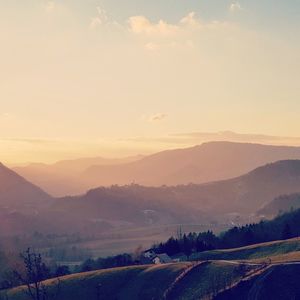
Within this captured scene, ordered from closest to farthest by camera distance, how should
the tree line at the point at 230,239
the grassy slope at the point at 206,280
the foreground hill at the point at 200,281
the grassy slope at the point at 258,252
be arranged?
the foreground hill at the point at 200,281, the grassy slope at the point at 206,280, the grassy slope at the point at 258,252, the tree line at the point at 230,239

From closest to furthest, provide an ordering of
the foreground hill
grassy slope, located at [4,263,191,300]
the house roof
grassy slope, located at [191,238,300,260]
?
the foreground hill
grassy slope, located at [4,263,191,300]
grassy slope, located at [191,238,300,260]
the house roof

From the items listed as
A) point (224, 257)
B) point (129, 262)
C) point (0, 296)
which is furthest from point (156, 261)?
point (0, 296)

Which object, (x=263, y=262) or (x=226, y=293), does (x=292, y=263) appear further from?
(x=226, y=293)

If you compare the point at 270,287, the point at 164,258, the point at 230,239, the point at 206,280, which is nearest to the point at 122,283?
the point at 206,280

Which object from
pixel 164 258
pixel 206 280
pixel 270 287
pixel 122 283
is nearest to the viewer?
pixel 270 287

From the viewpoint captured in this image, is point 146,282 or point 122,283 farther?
point 122,283

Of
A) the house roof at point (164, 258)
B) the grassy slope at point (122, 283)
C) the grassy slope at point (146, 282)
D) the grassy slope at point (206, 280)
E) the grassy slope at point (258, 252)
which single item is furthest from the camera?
the house roof at point (164, 258)

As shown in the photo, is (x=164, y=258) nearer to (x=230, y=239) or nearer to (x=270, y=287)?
(x=230, y=239)

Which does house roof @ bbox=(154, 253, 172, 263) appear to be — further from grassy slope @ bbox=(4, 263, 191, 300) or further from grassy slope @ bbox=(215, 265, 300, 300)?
grassy slope @ bbox=(215, 265, 300, 300)

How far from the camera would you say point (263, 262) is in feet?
331

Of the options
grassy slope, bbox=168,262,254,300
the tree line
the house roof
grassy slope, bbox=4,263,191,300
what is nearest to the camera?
grassy slope, bbox=168,262,254,300

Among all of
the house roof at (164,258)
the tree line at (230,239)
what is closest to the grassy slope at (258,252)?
the house roof at (164,258)

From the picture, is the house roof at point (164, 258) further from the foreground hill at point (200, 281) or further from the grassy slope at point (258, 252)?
the foreground hill at point (200, 281)

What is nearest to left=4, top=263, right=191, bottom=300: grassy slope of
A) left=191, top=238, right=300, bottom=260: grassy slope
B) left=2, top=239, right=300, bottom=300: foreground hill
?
left=2, top=239, right=300, bottom=300: foreground hill
